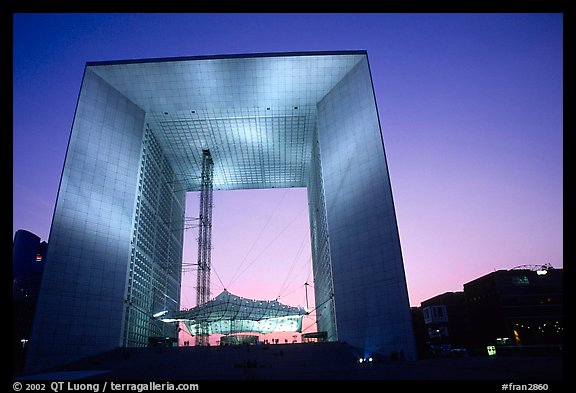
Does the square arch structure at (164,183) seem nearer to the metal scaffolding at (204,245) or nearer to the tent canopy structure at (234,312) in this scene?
the metal scaffolding at (204,245)

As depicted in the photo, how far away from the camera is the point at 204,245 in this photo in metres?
59.5

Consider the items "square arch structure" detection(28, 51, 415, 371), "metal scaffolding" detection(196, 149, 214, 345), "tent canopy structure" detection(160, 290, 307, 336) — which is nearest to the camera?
"square arch structure" detection(28, 51, 415, 371)

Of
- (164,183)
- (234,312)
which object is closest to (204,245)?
(164,183)

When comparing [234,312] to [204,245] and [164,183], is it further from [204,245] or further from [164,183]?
[164,183]

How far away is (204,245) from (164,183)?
1255 centimetres

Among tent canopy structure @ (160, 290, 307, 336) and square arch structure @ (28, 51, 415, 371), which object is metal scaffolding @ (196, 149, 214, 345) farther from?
square arch structure @ (28, 51, 415, 371)

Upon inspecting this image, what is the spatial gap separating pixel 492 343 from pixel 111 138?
8218cm

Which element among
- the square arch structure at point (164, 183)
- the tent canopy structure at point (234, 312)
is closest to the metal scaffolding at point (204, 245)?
the tent canopy structure at point (234, 312)

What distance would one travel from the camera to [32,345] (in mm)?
32875

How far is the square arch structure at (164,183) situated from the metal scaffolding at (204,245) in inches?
181

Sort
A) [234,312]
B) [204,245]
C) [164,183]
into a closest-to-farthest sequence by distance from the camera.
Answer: [234,312] → [204,245] → [164,183]

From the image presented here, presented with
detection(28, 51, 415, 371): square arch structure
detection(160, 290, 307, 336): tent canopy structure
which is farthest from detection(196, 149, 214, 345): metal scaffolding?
detection(28, 51, 415, 371): square arch structure

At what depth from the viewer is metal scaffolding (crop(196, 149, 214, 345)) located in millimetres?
Answer: 57281

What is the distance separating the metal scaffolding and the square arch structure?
15.1 ft
